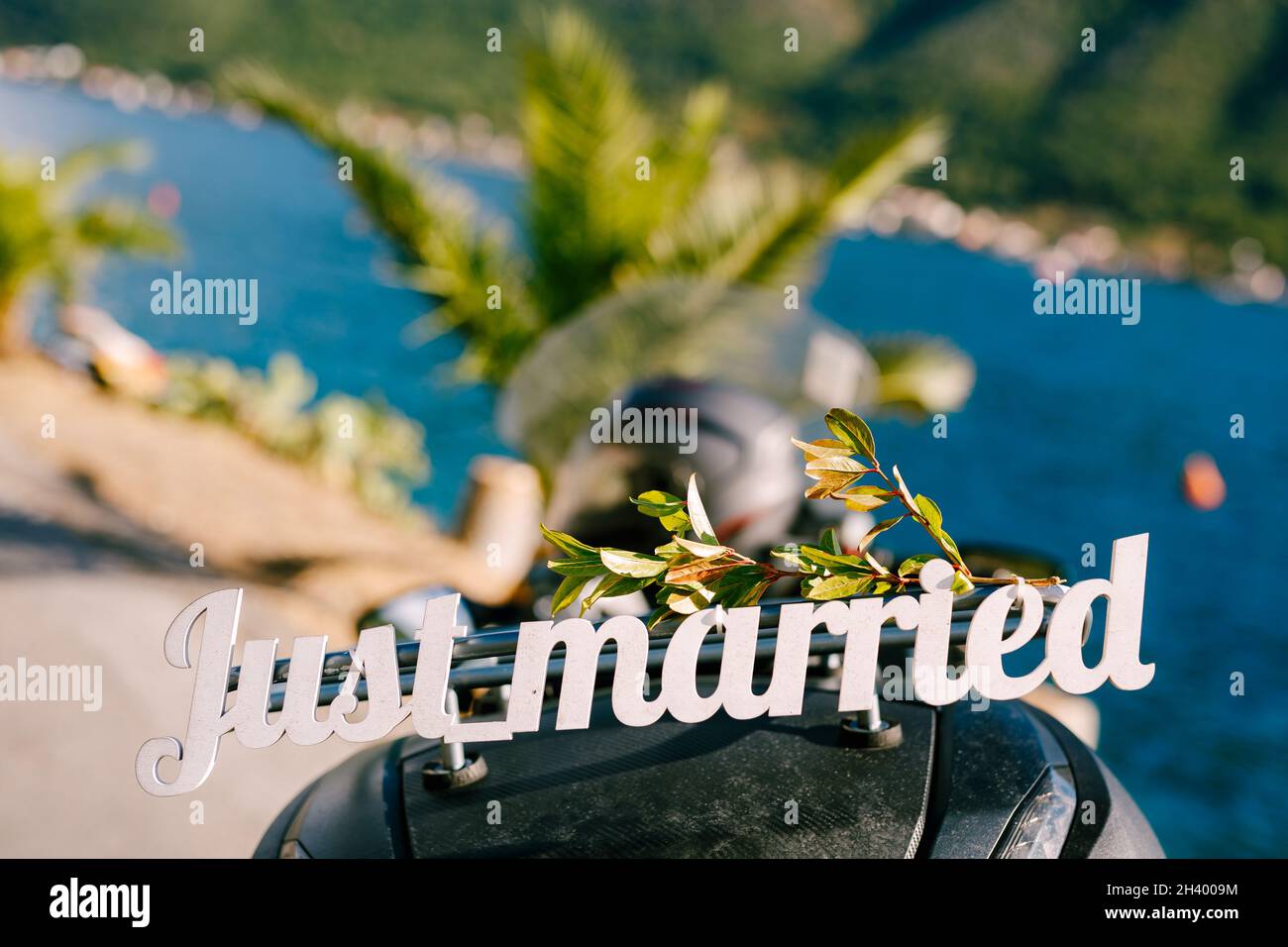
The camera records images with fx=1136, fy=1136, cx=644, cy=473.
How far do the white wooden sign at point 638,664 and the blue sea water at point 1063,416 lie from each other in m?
2.61

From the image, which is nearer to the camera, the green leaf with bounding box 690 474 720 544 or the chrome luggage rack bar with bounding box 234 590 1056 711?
the green leaf with bounding box 690 474 720 544

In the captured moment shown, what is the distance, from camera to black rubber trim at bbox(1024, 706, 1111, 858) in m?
1.56

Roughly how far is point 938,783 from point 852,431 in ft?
2.22

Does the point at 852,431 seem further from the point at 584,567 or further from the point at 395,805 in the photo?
the point at 395,805

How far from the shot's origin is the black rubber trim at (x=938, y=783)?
5.10 feet

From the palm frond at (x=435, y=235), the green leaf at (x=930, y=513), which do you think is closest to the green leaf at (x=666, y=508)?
the green leaf at (x=930, y=513)

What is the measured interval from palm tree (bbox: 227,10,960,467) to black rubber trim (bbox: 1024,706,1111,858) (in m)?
5.19

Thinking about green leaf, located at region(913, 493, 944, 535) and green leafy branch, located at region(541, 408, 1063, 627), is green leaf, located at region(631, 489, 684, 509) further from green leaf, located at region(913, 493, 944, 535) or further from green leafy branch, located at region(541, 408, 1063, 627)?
green leaf, located at region(913, 493, 944, 535)

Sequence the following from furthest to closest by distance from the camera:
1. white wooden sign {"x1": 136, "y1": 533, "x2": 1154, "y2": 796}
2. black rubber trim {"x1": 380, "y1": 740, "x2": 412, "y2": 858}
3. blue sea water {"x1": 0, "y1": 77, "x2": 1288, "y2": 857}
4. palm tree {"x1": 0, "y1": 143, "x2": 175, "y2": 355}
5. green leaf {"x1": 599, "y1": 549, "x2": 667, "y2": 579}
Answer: palm tree {"x1": 0, "y1": 143, "x2": 175, "y2": 355} < blue sea water {"x1": 0, "y1": 77, "x2": 1288, "y2": 857} < black rubber trim {"x1": 380, "y1": 740, "x2": 412, "y2": 858} < white wooden sign {"x1": 136, "y1": 533, "x2": 1154, "y2": 796} < green leaf {"x1": 599, "y1": 549, "x2": 667, "y2": 579}

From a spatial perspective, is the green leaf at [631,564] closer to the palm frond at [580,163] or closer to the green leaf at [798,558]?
the green leaf at [798,558]

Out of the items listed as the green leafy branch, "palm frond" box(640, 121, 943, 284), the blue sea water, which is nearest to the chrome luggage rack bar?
the green leafy branch

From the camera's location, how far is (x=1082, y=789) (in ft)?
5.46

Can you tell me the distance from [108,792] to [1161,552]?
17.3 m

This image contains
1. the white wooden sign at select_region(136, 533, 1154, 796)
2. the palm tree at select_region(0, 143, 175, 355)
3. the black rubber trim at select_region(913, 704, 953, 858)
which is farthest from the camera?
the palm tree at select_region(0, 143, 175, 355)
